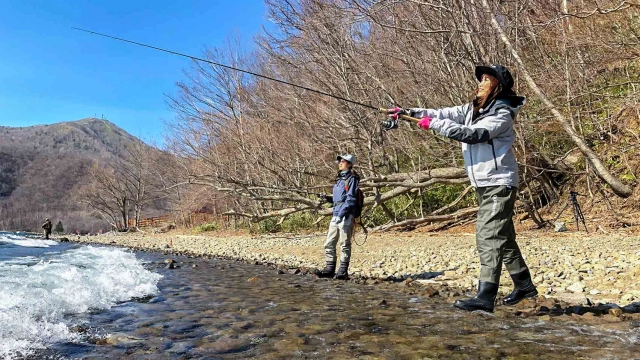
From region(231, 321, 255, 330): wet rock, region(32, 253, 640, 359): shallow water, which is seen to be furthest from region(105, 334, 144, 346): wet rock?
region(231, 321, 255, 330): wet rock

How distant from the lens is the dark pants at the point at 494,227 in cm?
369

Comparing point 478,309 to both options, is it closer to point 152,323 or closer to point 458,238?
point 152,323

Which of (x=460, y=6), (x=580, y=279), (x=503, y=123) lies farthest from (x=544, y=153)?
(x=503, y=123)

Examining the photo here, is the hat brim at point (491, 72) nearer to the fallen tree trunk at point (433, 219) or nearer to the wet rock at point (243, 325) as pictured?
the wet rock at point (243, 325)

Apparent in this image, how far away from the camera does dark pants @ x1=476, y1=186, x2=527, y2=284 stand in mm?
3688

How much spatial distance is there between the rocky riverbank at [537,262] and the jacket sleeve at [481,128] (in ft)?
6.28

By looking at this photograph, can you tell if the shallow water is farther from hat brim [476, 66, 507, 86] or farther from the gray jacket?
hat brim [476, 66, 507, 86]

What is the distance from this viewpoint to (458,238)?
10945 mm

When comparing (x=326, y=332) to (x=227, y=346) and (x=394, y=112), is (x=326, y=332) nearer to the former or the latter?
(x=227, y=346)

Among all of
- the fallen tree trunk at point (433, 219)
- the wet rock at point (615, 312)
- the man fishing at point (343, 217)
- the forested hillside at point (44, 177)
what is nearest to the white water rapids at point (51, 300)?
the man fishing at point (343, 217)

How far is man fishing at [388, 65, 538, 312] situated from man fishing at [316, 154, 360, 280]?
10.1 ft

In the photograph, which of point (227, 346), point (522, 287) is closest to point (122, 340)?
point (227, 346)

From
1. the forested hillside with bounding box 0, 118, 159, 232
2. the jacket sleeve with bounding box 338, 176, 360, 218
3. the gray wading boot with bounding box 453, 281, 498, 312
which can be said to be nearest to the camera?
the gray wading boot with bounding box 453, 281, 498, 312

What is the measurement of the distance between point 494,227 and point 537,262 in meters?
3.32
